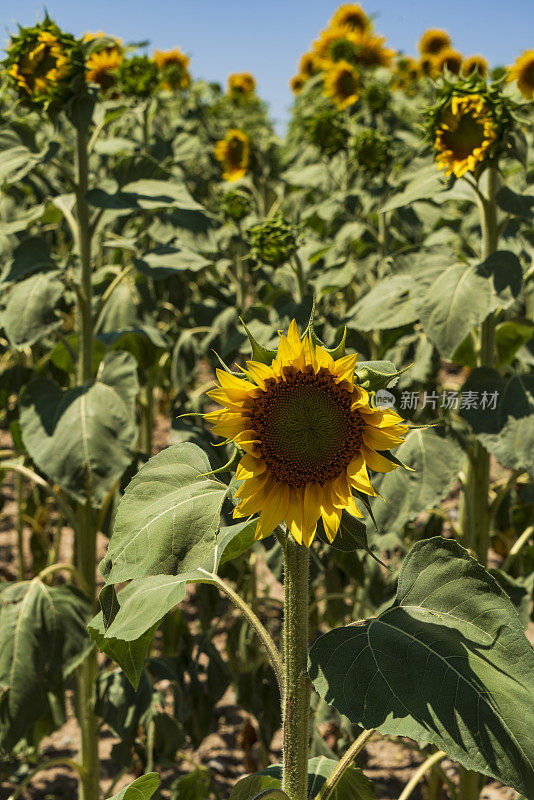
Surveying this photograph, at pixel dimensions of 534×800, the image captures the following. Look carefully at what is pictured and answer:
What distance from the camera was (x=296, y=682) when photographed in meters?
0.92

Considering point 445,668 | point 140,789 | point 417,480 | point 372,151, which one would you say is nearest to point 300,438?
A: point 445,668

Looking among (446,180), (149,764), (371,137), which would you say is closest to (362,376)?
(446,180)

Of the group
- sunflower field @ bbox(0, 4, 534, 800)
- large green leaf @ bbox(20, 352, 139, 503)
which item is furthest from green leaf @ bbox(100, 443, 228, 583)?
large green leaf @ bbox(20, 352, 139, 503)

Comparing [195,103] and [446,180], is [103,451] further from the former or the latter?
[195,103]

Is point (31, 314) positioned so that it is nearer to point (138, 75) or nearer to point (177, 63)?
point (138, 75)

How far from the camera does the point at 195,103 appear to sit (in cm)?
463

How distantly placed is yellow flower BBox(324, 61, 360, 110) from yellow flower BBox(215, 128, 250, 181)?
1.35ft

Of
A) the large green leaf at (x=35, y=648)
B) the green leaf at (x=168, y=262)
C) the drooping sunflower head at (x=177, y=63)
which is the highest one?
the drooping sunflower head at (x=177, y=63)

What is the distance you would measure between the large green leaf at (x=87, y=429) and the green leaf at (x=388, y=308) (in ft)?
1.58

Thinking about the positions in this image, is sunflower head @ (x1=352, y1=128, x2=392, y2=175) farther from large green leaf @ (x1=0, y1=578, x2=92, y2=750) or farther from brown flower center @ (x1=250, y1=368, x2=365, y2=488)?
brown flower center @ (x1=250, y1=368, x2=365, y2=488)

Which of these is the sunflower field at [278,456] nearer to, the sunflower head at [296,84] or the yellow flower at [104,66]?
the yellow flower at [104,66]

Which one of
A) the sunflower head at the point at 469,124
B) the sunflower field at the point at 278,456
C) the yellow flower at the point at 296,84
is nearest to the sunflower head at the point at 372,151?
the sunflower field at the point at 278,456

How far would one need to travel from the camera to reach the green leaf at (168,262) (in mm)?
1762

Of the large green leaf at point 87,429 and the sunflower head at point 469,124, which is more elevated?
the sunflower head at point 469,124
